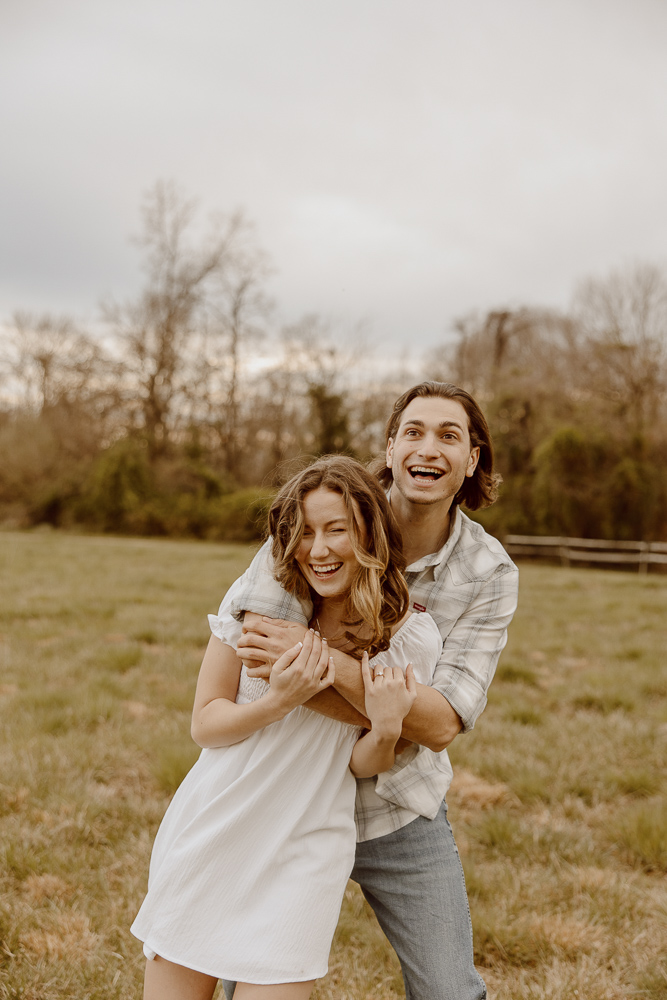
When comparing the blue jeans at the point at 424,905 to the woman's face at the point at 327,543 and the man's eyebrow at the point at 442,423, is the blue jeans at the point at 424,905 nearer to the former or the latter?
the woman's face at the point at 327,543

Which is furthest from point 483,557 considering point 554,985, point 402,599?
point 554,985

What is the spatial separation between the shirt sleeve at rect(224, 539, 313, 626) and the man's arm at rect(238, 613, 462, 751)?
0.04 m

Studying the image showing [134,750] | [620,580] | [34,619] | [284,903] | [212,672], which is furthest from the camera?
[620,580]

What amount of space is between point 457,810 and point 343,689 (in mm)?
2673

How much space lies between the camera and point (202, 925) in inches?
74.8

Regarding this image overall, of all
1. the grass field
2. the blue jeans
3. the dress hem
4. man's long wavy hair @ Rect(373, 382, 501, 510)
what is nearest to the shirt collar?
man's long wavy hair @ Rect(373, 382, 501, 510)

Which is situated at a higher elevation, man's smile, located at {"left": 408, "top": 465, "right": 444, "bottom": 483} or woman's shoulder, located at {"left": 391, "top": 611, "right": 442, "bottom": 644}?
man's smile, located at {"left": 408, "top": 465, "right": 444, "bottom": 483}

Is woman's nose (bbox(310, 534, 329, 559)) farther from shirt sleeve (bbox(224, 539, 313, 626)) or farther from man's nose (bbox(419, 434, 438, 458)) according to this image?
man's nose (bbox(419, 434, 438, 458))

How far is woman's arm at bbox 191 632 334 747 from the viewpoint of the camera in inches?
75.5

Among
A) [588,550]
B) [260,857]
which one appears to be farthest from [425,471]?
[588,550]

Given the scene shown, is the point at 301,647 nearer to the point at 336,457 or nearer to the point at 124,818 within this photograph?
the point at 336,457

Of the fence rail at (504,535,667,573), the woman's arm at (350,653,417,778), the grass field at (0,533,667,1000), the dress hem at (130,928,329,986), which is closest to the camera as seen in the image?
the dress hem at (130,928,329,986)

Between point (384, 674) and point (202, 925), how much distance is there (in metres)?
0.78

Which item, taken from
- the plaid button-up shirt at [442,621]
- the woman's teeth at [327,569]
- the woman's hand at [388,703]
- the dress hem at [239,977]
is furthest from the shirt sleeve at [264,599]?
the dress hem at [239,977]
